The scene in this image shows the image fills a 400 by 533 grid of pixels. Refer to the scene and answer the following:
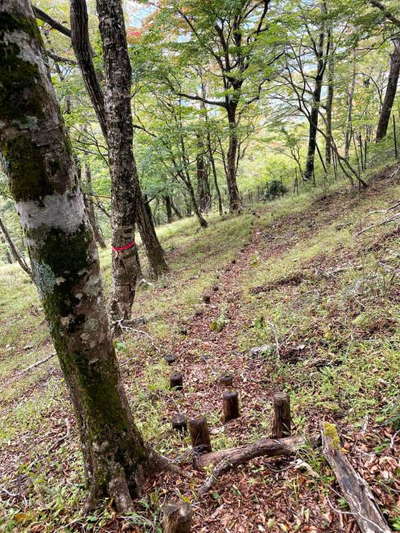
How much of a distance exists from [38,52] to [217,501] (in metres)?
2.66

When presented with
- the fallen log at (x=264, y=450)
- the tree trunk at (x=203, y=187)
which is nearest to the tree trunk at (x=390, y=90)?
the tree trunk at (x=203, y=187)

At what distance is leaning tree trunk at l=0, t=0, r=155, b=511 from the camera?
4.48 feet

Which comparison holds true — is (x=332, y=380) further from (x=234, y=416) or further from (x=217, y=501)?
(x=217, y=501)

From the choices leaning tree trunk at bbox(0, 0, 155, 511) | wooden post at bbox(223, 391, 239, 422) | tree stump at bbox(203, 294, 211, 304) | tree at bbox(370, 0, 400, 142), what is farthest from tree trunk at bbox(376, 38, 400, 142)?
leaning tree trunk at bbox(0, 0, 155, 511)

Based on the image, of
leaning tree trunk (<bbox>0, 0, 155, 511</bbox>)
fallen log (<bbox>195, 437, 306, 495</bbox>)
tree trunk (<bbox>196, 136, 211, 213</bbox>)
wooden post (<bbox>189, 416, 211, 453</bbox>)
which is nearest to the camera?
leaning tree trunk (<bbox>0, 0, 155, 511</bbox>)

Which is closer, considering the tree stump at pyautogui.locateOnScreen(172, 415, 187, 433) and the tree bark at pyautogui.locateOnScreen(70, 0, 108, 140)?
the tree stump at pyautogui.locateOnScreen(172, 415, 187, 433)

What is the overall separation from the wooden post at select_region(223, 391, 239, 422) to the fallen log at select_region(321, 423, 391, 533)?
32.2 inches

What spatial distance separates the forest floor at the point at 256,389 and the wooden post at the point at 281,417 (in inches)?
6.1

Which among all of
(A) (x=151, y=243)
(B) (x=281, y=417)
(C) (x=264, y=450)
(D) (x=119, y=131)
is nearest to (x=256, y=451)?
(C) (x=264, y=450)

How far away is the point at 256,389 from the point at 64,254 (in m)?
2.39

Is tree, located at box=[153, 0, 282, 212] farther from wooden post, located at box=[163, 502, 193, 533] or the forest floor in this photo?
wooden post, located at box=[163, 502, 193, 533]

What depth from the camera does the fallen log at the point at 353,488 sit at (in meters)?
1.60

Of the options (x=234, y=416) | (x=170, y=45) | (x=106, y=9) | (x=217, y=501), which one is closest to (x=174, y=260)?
(x=170, y=45)

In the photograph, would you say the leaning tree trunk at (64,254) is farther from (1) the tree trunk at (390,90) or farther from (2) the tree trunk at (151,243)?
(1) the tree trunk at (390,90)
